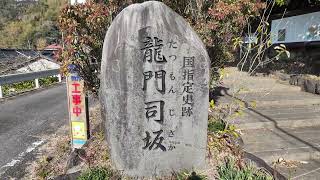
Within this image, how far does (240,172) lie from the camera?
167 inches

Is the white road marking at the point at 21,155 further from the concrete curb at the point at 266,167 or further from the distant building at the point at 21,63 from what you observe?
the distant building at the point at 21,63

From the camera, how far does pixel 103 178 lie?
442 centimetres

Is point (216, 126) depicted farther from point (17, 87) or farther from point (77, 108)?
point (17, 87)

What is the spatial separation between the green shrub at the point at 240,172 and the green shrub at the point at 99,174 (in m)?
1.38

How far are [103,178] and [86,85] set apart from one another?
6.71ft

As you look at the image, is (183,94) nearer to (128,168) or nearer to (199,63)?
(199,63)

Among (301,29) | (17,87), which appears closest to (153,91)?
(301,29)

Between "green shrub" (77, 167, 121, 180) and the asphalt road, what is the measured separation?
2019 millimetres

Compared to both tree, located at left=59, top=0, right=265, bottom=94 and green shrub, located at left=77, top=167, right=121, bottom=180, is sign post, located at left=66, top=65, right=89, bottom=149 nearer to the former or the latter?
tree, located at left=59, top=0, right=265, bottom=94

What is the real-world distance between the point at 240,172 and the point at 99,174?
1778 mm

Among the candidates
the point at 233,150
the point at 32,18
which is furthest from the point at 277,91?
the point at 32,18

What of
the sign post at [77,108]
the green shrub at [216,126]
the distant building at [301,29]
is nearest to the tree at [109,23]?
the sign post at [77,108]

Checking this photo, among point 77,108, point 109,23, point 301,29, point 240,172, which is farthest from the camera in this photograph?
point 301,29

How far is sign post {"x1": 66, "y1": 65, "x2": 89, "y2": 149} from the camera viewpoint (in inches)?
232
